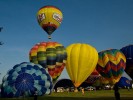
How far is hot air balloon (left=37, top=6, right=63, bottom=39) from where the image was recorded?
38.5 meters

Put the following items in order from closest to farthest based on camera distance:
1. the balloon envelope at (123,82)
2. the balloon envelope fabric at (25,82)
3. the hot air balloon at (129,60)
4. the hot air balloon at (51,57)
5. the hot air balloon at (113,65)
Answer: the balloon envelope fabric at (25,82)
the hot air balloon at (113,65)
the hot air balloon at (129,60)
the balloon envelope at (123,82)
the hot air balloon at (51,57)

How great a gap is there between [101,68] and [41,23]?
13802mm

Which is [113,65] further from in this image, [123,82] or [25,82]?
[25,82]

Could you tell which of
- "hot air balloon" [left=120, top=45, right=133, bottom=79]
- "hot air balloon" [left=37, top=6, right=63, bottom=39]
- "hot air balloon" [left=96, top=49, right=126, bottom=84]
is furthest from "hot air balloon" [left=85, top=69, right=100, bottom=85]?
"hot air balloon" [left=96, top=49, right=126, bottom=84]

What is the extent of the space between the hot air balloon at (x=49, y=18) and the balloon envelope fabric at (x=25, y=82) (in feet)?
95.0

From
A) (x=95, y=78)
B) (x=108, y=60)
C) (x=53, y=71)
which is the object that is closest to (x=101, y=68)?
(x=108, y=60)

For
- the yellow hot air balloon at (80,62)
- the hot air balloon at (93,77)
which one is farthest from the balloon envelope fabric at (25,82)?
the hot air balloon at (93,77)

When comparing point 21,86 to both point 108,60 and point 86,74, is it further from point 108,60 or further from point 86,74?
point 86,74

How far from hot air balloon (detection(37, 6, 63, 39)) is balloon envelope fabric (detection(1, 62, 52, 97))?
29.0 metres

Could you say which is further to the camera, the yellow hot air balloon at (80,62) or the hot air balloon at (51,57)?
the yellow hot air balloon at (80,62)

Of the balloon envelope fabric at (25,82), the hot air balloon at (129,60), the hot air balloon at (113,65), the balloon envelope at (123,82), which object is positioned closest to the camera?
the balloon envelope fabric at (25,82)

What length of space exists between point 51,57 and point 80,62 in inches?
129

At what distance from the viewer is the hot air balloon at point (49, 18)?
38.5 metres

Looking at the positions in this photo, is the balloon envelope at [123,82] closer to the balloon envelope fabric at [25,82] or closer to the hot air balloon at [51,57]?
the hot air balloon at [51,57]
